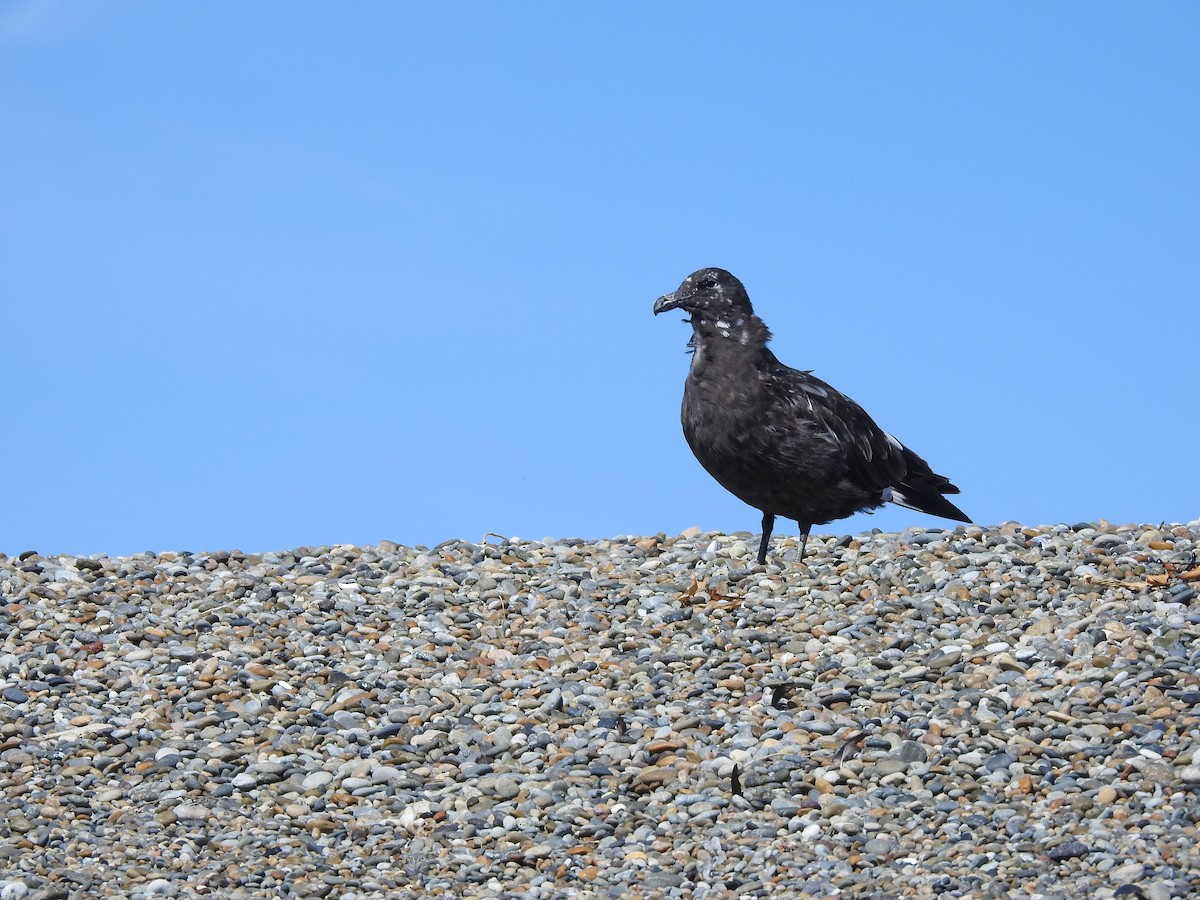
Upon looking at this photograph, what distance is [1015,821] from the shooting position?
284 inches

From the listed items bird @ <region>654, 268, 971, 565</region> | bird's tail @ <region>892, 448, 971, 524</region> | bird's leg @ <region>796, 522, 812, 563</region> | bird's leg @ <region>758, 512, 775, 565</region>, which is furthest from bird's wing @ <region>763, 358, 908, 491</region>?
bird's leg @ <region>758, 512, 775, 565</region>

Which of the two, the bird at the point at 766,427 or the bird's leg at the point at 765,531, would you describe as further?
the bird's leg at the point at 765,531

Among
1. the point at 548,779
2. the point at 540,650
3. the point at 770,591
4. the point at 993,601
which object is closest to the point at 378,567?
the point at 540,650

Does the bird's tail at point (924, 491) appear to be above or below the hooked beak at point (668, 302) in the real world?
below

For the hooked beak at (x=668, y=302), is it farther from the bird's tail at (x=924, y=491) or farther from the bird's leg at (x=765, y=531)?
the bird's tail at (x=924, y=491)

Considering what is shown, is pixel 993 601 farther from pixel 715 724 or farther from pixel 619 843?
pixel 619 843

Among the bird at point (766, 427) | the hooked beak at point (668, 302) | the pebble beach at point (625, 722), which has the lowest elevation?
the pebble beach at point (625, 722)

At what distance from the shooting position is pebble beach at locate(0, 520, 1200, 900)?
7.26 metres

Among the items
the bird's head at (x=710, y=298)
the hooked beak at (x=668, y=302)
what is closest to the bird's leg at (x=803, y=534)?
the bird's head at (x=710, y=298)

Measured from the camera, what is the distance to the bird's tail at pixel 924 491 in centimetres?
1152

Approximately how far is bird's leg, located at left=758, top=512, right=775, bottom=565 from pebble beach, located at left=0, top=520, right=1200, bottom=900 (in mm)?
81

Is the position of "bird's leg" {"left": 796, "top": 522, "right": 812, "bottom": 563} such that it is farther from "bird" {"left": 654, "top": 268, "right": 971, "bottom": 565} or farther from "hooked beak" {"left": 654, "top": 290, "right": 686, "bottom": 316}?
"hooked beak" {"left": 654, "top": 290, "right": 686, "bottom": 316}

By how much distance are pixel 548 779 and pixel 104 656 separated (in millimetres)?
4020

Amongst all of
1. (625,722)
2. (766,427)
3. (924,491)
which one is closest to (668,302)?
(766,427)
